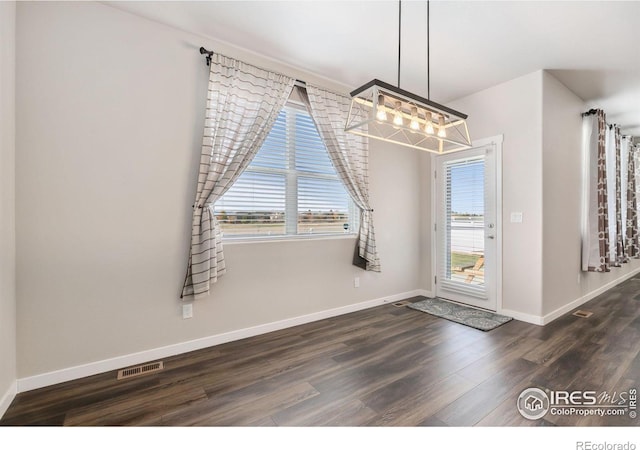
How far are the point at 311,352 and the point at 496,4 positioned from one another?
323 cm

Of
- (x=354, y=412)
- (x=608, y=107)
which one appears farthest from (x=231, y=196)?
(x=608, y=107)

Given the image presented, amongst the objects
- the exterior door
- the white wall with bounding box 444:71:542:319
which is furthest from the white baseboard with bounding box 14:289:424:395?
the white wall with bounding box 444:71:542:319

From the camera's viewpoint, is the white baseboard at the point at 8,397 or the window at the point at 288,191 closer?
the white baseboard at the point at 8,397

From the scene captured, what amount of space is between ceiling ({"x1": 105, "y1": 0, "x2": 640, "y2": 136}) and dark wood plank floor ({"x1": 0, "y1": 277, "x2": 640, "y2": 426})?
283cm

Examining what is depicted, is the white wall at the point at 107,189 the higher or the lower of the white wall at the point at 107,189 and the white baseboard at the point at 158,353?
the higher

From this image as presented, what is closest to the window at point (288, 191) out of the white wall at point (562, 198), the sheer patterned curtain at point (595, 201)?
the white wall at point (562, 198)

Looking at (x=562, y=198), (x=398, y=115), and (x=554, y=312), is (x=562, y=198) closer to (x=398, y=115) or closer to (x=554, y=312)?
(x=554, y=312)

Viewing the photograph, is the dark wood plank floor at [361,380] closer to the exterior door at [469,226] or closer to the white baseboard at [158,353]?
the white baseboard at [158,353]

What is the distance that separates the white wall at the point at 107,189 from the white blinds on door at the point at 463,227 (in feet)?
9.15

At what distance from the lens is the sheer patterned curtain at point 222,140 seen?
2.62 m

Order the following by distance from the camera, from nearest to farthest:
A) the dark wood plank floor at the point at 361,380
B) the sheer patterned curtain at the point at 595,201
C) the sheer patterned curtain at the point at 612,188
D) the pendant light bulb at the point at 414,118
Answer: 1. the dark wood plank floor at the point at 361,380
2. the pendant light bulb at the point at 414,118
3. the sheer patterned curtain at the point at 595,201
4. the sheer patterned curtain at the point at 612,188

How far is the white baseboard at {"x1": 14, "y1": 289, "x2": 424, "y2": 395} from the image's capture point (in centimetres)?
213

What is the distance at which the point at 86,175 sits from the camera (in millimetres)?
2260
